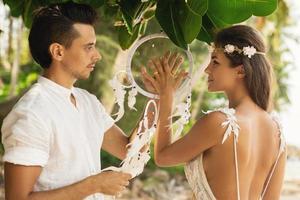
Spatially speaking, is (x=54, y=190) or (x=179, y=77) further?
(x=179, y=77)

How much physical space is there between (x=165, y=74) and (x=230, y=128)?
0.94 ft

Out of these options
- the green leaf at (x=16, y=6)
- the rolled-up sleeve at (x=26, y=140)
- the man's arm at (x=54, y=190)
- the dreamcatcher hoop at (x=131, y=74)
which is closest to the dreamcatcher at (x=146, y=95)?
the dreamcatcher hoop at (x=131, y=74)

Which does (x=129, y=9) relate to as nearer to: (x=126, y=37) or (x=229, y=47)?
(x=126, y=37)

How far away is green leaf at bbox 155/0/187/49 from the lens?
1.78 m

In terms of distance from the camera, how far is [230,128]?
2.07 metres

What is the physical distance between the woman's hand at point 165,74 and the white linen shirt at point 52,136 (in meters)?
0.28

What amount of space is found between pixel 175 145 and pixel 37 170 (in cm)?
67

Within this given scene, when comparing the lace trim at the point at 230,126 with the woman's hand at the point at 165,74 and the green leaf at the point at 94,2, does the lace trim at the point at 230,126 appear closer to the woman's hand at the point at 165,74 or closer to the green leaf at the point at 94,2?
the woman's hand at the point at 165,74

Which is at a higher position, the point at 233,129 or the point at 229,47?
→ the point at 229,47

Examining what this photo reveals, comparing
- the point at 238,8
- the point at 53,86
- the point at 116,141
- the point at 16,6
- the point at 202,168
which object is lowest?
the point at 202,168

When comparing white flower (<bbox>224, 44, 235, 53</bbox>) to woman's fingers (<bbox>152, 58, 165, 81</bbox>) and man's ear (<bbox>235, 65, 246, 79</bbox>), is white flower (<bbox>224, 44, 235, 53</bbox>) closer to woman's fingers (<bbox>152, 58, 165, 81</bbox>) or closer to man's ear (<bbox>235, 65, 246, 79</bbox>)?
man's ear (<bbox>235, 65, 246, 79</bbox>)

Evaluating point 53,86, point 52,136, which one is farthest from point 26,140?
point 53,86

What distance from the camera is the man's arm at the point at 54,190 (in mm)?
1556

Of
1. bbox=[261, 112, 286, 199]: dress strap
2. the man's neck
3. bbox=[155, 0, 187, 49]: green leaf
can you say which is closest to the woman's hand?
bbox=[155, 0, 187, 49]: green leaf
